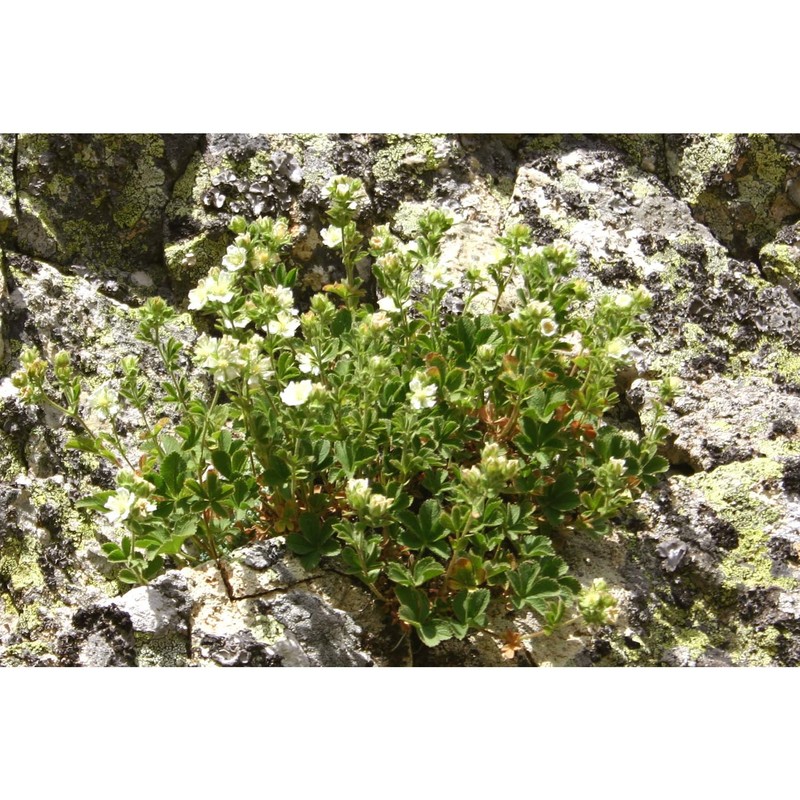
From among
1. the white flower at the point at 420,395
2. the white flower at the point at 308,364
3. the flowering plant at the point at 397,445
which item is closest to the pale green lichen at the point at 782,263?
the flowering plant at the point at 397,445

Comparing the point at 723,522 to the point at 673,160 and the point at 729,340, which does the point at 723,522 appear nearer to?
the point at 729,340

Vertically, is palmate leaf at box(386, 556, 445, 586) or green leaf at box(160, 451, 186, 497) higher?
green leaf at box(160, 451, 186, 497)

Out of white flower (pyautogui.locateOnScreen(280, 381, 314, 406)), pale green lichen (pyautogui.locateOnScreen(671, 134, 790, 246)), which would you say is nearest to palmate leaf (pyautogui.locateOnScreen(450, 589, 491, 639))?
white flower (pyautogui.locateOnScreen(280, 381, 314, 406))

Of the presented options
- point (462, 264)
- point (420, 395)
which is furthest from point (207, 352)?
point (462, 264)

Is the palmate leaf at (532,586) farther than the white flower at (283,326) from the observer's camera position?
No

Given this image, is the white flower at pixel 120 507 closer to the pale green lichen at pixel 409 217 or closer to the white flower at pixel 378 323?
the white flower at pixel 378 323

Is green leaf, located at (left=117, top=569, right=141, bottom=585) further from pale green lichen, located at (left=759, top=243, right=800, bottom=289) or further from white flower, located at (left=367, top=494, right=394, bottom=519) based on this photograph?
pale green lichen, located at (left=759, top=243, right=800, bottom=289)

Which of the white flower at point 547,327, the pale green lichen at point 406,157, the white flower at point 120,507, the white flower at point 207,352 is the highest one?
the pale green lichen at point 406,157
